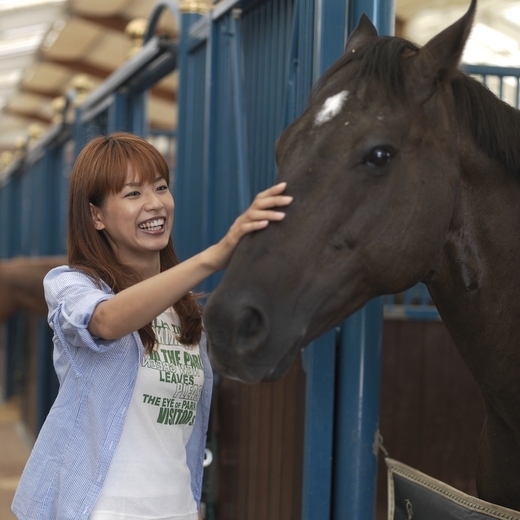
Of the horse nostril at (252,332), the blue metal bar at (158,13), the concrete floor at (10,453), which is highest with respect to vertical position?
the blue metal bar at (158,13)

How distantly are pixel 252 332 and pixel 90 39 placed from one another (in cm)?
896

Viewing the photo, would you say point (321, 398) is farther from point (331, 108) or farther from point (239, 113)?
point (239, 113)

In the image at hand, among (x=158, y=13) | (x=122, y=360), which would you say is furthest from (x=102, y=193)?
(x=158, y=13)

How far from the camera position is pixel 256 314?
1003mm

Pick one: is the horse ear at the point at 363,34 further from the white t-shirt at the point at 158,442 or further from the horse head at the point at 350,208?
the white t-shirt at the point at 158,442

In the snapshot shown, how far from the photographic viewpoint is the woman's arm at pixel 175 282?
105cm

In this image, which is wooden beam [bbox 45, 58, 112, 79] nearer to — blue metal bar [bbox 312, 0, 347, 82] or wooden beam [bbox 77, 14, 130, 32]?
wooden beam [bbox 77, 14, 130, 32]

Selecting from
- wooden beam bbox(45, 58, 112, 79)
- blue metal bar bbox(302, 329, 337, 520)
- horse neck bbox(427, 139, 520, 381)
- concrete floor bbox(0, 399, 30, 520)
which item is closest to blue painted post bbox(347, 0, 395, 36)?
horse neck bbox(427, 139, 520, 381)

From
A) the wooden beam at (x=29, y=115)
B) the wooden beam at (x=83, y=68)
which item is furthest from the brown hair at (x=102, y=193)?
the wooden beam at (x=29, y=115)

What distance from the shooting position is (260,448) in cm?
177

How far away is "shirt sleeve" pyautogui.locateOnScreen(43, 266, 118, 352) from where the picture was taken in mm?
1166

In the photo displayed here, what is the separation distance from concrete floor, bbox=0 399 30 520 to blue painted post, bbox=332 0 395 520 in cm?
237

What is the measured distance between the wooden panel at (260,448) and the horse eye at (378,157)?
2.02ft

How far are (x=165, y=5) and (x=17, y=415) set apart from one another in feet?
13.8
